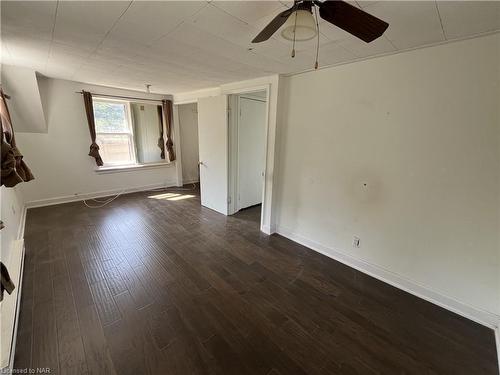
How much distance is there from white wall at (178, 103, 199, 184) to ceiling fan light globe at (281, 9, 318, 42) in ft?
15.9

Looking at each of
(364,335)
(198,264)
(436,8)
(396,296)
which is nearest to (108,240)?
(198,264)

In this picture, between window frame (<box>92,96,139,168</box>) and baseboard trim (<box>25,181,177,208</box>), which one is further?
window frame (<box>92,96,139,168</box>)

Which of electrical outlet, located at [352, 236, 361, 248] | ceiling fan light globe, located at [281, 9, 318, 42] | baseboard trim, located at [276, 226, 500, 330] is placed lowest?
baseboard trim, located at [276, 226, 500, 330]

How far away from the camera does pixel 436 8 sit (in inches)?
46.1

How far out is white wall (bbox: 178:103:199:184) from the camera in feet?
18.0

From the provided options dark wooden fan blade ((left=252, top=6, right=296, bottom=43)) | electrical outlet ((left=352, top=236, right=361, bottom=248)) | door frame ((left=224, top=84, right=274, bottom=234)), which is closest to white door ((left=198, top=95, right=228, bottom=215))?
door frame ((left=224, top=84, right=274, bottom=234))

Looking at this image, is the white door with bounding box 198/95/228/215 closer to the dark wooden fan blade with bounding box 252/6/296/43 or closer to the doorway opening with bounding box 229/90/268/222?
the doorway opening with bounding box 229/90/268/222

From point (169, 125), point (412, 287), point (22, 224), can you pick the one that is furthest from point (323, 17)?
point (169, 125)

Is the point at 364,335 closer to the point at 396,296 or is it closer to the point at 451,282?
the point at 396,296

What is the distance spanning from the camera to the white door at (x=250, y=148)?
3555 millimetres

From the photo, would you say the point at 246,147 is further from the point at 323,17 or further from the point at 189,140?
the point at 323,17

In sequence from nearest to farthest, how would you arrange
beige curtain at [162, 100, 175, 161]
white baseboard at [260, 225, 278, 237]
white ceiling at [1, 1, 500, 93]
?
white ceiling at [1, 1, 500, 93], white baseboard at [260, 225, 278, 237], beige curtain at [162, 100, 175, 161]

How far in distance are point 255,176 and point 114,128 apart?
3.21m

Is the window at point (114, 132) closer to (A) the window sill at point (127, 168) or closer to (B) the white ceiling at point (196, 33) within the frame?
(A) the window sill at point (127, 168)
